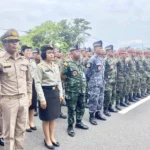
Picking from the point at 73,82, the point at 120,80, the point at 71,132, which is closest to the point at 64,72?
the point at 73,82

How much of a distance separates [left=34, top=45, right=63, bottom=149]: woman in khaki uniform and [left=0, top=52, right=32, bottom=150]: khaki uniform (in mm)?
466

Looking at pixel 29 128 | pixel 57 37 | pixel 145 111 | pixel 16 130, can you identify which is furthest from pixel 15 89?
pixel 57 37

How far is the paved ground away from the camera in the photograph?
3.67 m

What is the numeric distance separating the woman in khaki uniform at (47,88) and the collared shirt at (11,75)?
0.55 m

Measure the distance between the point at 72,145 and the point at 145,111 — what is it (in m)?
2.85

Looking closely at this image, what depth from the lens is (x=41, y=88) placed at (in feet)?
11.3

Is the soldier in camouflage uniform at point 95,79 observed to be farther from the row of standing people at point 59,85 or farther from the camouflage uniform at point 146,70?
the camouflage uniform at point 146,70

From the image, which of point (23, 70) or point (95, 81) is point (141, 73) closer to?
point (95, 81)

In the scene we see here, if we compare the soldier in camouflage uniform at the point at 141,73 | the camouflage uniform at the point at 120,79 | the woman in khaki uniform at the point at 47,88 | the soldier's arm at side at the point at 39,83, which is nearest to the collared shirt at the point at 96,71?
the camouflage uniform at the point at 120,79

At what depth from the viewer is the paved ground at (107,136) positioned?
367 centimetres

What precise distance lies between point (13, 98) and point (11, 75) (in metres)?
0.30

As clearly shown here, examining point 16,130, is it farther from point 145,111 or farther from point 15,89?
point 145,111

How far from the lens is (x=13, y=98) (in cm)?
287

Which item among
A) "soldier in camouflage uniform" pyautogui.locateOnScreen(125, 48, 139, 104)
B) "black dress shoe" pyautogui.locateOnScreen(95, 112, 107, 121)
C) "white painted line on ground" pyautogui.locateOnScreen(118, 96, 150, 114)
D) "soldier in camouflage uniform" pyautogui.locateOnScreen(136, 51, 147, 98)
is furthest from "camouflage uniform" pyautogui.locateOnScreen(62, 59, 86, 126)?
"soldier in camouflage uniform" pyautogui.locateOnScreen(136, 51, 147, 98)
